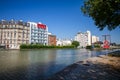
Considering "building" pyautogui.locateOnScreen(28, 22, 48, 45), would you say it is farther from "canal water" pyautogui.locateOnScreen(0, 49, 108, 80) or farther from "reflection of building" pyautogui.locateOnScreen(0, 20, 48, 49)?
"canal water" pyautogui.locateOnScreen(0, 49, 108, 80)

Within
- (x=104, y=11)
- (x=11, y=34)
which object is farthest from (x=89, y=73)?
(x=11, y=34)

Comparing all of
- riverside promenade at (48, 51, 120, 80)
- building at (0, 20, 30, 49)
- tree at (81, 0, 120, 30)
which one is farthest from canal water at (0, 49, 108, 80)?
building at (0, 20, 30, 49)

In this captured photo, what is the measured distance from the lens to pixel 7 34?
172125 millimetres

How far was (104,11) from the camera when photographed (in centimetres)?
1845

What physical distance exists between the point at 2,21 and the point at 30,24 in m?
26.6

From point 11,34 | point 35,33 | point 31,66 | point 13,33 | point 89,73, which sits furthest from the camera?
point 35,33

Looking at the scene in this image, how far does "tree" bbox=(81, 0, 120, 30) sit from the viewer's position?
670 inches

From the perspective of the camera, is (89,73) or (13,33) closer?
(89,73)

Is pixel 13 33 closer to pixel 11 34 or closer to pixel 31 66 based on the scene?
pixel 11 34

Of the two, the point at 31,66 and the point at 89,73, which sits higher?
the point at 89,73

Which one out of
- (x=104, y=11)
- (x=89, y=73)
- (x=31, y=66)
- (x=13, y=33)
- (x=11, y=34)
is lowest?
(x=31, y=66)

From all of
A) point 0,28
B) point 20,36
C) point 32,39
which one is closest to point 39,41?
point 32,39

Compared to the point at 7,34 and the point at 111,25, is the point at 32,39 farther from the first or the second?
the point at 111,25

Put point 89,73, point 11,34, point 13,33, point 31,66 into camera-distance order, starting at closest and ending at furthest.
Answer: point 89,73 < point 31,66 < point 13,33 < point 11,34
